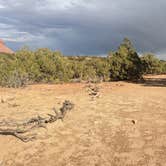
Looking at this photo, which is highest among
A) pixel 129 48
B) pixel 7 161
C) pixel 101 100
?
pixel 129 48

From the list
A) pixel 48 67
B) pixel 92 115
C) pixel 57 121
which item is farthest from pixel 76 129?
pixel 48 67

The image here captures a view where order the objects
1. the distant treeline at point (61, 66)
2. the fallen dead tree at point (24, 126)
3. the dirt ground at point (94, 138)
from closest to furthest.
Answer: the dirt ground at point (94, 138), the fallen dead tree at point (24, 126), the distant treeline at point (61, 66)

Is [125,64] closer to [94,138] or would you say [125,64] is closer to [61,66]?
[61,66]

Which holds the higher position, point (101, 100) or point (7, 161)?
point (101, 100)

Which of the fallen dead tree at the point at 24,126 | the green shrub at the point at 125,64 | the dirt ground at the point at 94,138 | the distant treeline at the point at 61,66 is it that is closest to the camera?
the dirt ground at the point at 94,138

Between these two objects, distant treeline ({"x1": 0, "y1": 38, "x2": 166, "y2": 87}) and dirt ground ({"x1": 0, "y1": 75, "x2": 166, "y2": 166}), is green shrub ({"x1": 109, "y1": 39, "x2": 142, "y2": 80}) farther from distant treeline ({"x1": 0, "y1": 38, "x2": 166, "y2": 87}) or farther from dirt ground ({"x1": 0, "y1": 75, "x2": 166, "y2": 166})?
dirt ground ({"x1": 0, "y1": 75, "x2": 166, "y2": 166})

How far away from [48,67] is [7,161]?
1804cm

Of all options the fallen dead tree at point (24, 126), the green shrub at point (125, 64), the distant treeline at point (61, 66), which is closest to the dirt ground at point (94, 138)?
the fallen dead tree at point (24, 126)

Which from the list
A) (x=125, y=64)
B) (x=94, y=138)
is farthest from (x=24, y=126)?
(x=125, y=64)

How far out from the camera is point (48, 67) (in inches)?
981

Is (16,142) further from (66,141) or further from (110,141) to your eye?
(110,141)

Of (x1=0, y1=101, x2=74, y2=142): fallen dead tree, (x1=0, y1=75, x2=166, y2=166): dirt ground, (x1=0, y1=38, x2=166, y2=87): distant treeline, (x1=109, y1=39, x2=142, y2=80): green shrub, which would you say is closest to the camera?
(x1=0, y1=75, x2=166, y2=166): dirt ground

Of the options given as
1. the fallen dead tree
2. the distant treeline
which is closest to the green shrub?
the distant treeline

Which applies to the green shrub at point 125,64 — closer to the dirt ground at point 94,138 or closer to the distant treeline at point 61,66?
the distant treeline at point 61,66
